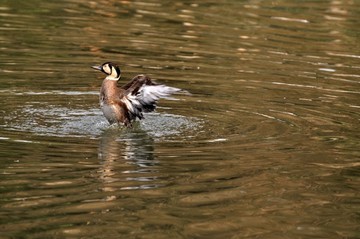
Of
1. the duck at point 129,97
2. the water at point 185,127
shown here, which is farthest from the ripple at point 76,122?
the duck at point 129,97

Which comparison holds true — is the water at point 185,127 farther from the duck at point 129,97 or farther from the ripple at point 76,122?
the duck at point 129,97

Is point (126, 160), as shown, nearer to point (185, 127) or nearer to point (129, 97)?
point (185, 127)

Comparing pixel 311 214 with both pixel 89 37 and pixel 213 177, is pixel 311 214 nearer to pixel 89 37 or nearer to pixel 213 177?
pixel 213 177

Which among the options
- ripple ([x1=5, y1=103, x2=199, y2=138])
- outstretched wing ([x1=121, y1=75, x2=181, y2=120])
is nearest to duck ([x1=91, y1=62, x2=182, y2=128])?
outstretched wing ([x1=121, y1=75, x2=181, y2=120])

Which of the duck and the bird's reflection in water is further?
the duck

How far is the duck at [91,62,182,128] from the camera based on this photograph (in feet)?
42.5

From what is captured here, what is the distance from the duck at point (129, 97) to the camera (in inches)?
511

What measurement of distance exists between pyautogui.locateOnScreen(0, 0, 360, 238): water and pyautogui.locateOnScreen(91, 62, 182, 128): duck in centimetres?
16

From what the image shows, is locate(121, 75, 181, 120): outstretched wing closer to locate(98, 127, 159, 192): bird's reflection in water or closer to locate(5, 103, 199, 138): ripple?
locate(5, 103, 199, 138): ripple

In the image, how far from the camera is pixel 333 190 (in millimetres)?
10078

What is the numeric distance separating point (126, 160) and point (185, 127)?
185 centimetres

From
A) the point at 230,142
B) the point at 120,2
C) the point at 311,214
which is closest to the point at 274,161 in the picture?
the point at 230,142

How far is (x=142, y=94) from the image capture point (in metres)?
13.1

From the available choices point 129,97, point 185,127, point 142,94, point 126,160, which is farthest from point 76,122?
point 126,160
